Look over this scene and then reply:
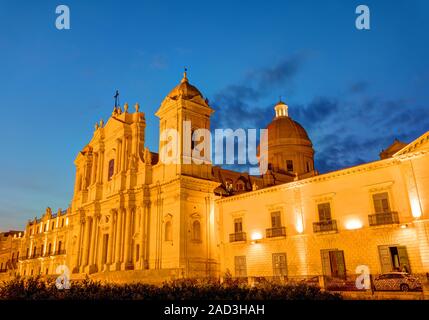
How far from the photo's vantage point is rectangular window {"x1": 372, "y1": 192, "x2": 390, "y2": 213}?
21697 mm

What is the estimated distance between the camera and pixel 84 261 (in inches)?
1565

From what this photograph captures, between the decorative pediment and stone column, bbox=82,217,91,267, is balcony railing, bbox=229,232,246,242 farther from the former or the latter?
stone column, bbox=82,217,91,267

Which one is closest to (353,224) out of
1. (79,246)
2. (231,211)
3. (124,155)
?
(231,211)

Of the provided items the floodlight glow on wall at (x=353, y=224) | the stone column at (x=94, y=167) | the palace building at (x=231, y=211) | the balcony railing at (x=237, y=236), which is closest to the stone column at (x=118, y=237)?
the palace building at (x=231, y=211)

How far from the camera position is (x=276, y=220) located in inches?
1061

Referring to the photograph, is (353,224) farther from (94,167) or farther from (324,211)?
(94,167)

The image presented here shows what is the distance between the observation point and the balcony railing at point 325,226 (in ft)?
77.5

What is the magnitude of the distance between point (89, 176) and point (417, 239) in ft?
123

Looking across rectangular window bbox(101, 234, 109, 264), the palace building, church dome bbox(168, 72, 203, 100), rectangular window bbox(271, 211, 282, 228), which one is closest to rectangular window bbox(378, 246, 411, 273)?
the palace building

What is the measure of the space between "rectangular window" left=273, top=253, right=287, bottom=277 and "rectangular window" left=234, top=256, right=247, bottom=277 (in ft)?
9.33

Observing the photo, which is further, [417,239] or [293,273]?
[293,273]

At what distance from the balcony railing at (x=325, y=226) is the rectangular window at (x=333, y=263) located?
1.36m
